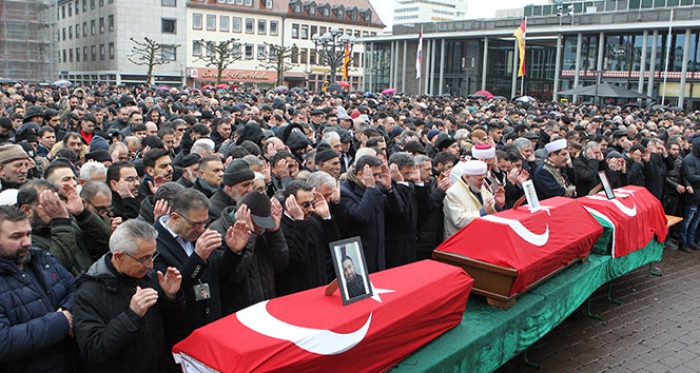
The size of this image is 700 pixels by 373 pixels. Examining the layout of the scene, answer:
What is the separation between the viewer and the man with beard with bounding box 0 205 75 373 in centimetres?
308

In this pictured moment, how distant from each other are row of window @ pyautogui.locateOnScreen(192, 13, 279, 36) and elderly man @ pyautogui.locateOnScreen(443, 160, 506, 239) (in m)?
56.0

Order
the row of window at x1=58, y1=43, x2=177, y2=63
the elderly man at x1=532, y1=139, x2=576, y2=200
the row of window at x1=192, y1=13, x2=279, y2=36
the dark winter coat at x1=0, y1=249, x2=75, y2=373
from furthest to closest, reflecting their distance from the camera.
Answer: the row of window at x1=192, y1=13, x2=279, y2=36 < the row of window at x1=58, y1=43, x2=177, y2=63 < the elderly man at x1=532, y1=139, x2=576, y2=200 < the dark winter coat at x1=0, y1=249, x2=75, y2=373

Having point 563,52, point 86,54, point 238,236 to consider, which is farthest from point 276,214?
point 86,54

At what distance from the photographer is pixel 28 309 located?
321cm

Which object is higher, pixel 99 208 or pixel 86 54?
pixel 86 54

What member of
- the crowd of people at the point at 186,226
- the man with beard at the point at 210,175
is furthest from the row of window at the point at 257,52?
the man with beard at the point at 210,175

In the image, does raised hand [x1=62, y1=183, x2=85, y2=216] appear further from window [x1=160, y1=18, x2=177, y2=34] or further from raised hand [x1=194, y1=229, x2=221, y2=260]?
window [x1=160, y1=18, x2=177, y2=34]

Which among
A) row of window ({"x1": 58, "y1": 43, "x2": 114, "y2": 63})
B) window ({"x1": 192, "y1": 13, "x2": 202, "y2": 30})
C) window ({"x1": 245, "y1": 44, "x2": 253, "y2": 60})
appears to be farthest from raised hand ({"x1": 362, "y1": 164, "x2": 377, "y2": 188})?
window ({"x1": 245, "y1": 44, "x2": 253, "y2": 60})

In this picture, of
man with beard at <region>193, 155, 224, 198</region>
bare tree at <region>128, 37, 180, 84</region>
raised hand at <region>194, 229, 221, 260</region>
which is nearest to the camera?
raised hand at <region>194, 229, 221, 260</region>

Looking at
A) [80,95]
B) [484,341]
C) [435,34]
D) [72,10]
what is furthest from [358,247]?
[72,10]

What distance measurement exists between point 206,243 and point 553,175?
231 inches

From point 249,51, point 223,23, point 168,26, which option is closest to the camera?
point 168,26

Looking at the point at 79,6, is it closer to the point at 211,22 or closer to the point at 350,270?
the point at 211,22

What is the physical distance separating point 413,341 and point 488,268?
4.54ft
